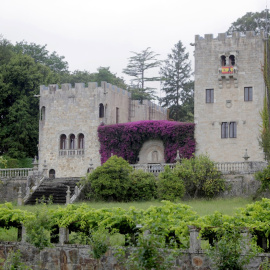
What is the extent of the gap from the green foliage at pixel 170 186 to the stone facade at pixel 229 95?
278 inches

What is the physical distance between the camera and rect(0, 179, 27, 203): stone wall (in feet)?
143

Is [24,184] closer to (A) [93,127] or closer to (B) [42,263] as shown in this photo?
(A) [93,127]

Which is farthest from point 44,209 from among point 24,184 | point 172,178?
point 24,184

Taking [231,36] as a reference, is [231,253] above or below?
below

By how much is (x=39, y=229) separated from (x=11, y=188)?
23.8 m

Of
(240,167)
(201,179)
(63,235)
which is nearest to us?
(63,235)

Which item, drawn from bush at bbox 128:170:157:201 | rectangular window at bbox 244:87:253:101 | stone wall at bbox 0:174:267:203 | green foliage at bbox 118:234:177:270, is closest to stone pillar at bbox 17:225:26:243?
green foliage at bbox 118:234:177:270

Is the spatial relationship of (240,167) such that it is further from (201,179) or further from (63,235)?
(63,235)

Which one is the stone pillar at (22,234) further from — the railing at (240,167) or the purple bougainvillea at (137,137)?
the purple bougainvillea at (137,137)

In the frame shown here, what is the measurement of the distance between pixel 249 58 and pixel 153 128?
8301 mm

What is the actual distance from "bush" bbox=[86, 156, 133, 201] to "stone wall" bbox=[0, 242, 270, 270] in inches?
648

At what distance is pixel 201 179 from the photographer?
125 feet

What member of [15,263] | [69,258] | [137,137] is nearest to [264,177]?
[137,137]

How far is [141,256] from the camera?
1717cm
